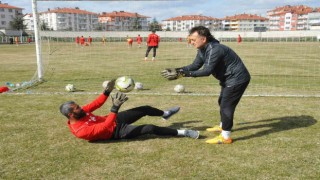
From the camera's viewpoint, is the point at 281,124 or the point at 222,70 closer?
the point at 222,70

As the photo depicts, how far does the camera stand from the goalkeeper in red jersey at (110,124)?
4.91 meters

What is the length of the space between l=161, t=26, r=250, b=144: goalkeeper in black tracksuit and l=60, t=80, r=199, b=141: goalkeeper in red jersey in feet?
2.30

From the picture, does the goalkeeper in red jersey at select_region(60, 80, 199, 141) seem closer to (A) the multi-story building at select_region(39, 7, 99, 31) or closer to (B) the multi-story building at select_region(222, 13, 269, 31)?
(A) the multi-story building at select_region(39, 7, 99, 31)

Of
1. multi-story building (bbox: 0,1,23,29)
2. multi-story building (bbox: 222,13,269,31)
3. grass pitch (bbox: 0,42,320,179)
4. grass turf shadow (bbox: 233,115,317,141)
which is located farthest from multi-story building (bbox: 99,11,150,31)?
multi-story building (bbox: 0,1,23,29)

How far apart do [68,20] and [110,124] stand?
36.1ft

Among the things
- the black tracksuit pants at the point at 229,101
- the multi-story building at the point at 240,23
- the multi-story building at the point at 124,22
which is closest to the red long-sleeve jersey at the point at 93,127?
the black tracksuit pants at the point at 229,101

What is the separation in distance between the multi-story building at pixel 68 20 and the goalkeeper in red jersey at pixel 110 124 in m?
8.04

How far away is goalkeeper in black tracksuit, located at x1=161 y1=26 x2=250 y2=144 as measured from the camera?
4918mm

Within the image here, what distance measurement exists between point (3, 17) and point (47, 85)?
369 ft

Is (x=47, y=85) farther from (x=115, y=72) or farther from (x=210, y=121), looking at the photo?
(x=210, y=121)

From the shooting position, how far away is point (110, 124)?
5039 millimetres

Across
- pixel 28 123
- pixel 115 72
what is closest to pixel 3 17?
pixel 115 72

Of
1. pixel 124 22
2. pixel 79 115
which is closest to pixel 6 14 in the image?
pixel 124 22

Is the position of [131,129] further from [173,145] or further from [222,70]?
[222,70]
